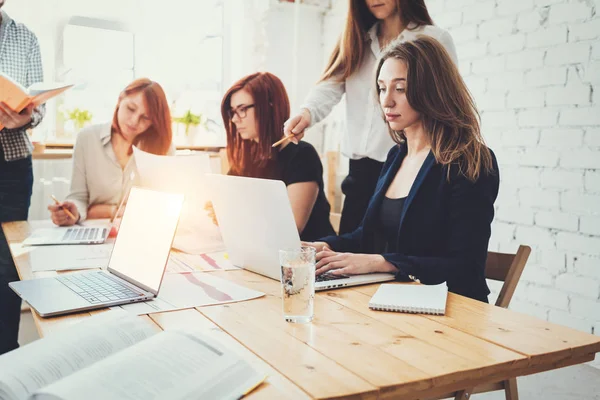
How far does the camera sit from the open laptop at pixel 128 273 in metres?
1.01

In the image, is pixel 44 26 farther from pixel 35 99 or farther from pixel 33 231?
pixel 33 231

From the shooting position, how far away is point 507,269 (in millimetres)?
1431

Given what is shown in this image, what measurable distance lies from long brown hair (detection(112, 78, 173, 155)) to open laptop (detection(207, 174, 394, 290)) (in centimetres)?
106

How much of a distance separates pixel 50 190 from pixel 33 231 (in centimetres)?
128

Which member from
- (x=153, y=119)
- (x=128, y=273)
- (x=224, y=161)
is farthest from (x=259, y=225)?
(x=224, y=161)

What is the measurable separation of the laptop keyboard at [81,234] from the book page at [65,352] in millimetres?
920

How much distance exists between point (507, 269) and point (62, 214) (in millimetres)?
1439

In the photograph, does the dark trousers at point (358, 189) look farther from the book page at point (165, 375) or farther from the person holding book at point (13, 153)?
the book page at point (165, 375)

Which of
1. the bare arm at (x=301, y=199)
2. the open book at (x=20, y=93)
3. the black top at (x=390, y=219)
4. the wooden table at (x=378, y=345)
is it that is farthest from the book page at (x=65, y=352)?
the open book at (x=20, y=93)

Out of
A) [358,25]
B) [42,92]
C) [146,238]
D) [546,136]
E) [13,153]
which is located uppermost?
[358,25]

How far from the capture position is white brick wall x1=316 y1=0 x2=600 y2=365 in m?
2.28

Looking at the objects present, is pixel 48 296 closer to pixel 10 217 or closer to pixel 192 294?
pixel 192 294

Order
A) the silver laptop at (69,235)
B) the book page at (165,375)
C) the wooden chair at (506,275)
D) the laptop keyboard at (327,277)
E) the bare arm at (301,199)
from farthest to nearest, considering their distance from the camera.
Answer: the bare arm at (301,199) < the silver laptop at (69,235) < the wooden chair at (506,275) < the laptop keyboard at (327,277) < the book page at (165,375)

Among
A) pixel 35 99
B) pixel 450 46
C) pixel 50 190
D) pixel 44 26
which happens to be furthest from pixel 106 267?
pixel 44 26
